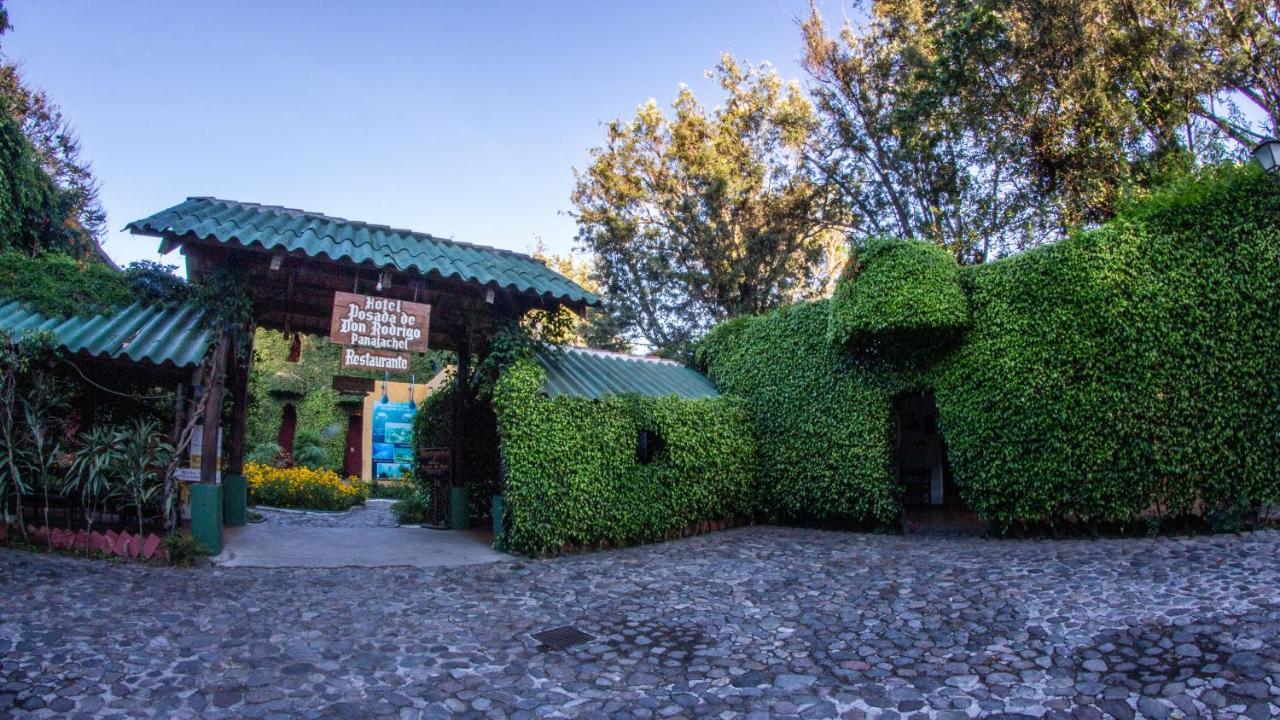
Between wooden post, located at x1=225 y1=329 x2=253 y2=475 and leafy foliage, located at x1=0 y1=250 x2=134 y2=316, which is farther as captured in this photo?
wooden post, located at x1=225 y1=329 x2=253 y2=475

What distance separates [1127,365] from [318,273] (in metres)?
9.72

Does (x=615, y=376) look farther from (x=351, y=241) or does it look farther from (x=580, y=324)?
(x=580, y=324)

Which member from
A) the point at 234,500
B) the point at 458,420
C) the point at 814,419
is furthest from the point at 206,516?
the point at 814,419

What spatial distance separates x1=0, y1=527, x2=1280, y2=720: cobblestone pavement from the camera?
432cm

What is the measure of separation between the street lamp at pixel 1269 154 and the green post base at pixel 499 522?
30.8 ft

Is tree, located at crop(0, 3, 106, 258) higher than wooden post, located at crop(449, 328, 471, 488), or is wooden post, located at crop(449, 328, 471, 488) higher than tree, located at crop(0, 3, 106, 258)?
tree, located at crop(0, 3, 106, 258)

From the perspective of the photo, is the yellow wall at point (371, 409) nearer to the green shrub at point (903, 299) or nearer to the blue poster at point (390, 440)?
the blue poster at point (390, 440)

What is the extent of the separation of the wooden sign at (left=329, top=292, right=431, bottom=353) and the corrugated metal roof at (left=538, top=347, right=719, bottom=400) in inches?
72.2

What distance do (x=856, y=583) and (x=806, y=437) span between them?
4184mm

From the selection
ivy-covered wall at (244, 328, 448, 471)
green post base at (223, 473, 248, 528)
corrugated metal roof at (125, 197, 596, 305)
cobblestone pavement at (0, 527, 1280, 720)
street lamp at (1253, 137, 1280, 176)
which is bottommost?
cobblestone pavement at (0, 527, 1280, 720)

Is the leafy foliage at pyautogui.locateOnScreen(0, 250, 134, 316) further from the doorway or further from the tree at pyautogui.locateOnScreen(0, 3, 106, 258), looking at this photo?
the doorway

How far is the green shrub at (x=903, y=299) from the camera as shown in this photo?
9.38 m

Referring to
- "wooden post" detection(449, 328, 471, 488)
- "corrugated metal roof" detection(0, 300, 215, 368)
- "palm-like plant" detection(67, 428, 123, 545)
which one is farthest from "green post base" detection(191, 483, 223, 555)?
"wooden post" detection(449, 328, 471, 488)

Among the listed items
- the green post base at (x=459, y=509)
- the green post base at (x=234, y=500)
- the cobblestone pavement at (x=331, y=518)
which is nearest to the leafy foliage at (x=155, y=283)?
the green post base at (x=234, y=500)
